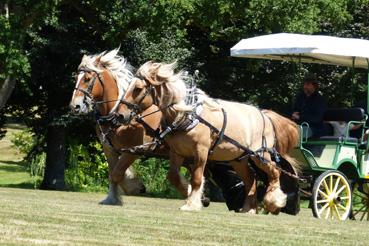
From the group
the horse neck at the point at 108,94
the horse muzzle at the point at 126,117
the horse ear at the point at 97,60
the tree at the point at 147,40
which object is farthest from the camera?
the tree at the point at 147,40

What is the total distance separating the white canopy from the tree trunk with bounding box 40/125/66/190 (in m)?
13.9

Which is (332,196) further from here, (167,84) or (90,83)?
(90,83)

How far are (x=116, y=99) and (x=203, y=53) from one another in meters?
15.4

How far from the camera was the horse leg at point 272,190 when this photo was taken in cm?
1628

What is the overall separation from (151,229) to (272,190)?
5667 millimetres

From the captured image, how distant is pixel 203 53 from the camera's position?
30906 millimetres

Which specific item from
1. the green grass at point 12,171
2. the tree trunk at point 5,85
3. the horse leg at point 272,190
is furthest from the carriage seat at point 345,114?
the green grass at point 12,171

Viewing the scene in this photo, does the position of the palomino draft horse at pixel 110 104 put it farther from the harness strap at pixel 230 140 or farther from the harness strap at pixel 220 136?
the harness strap at pixel 220 136

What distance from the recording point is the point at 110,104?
→ 615 inches

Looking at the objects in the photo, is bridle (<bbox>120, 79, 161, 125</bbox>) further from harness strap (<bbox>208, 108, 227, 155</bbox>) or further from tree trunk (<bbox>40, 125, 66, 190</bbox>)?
tree trunk (<bbox>40, 125, 66, 190</bbox>)

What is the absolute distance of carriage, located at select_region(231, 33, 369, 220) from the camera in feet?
52.6

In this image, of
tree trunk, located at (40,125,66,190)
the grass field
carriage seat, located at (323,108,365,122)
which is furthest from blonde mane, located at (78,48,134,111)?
tree trunk, located at (40,125,66,190)

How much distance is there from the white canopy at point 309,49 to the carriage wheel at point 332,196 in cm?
182

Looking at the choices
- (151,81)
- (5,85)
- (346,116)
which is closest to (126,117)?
(151,81)
